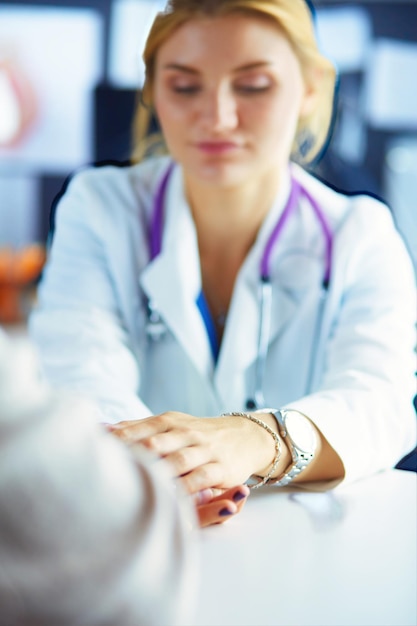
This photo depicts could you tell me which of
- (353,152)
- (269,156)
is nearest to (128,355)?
(269,156)

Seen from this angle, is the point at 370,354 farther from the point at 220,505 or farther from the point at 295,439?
the point at 220,505

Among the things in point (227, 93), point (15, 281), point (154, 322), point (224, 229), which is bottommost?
point (15, 281)

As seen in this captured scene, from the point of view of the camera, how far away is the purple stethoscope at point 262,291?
45.6 inches

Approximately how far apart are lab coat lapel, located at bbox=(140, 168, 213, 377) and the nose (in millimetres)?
177

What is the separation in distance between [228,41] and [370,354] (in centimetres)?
47

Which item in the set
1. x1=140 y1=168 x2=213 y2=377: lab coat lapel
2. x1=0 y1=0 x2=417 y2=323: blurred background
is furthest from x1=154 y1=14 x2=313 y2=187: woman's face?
x1=0 y1=0 x2=417 y2=323: blurred background

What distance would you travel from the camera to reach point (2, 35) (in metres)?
3.70

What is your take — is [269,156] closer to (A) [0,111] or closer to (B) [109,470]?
(B) [109,470]

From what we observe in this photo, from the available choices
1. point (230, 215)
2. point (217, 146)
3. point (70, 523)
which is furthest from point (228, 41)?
point (70, 523)

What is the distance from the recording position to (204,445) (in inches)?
29.1

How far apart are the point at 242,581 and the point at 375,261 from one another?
0.62 meters

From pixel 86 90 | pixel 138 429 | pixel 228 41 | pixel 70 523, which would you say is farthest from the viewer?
pixel 86 90

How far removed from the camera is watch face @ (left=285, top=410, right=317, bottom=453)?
81 cm

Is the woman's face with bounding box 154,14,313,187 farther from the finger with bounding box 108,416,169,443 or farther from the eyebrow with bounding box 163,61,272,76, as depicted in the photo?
the finger with bounding box 108,416,169,443
